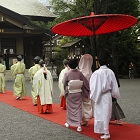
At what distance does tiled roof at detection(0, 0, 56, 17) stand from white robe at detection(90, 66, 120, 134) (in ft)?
78.5

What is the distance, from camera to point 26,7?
1185 inches

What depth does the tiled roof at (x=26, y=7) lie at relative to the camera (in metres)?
28.8

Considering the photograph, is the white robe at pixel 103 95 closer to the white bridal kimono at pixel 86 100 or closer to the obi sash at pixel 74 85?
the obi sash at pixel 74 85

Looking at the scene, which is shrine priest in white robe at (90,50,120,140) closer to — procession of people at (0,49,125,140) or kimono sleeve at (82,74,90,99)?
procession of people at (0,49,125,140)

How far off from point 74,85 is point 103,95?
3.38 ft

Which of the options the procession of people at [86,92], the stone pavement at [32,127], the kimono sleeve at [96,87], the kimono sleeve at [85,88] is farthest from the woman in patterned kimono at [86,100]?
the kimono sleeve at [96,87]

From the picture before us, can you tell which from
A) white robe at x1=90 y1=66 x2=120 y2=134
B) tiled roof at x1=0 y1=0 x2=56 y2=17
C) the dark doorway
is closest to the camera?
white robe at x1=90 y1=66 x2=120 y2=134

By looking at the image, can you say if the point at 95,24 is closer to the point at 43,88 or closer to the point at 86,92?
the point at 86,92

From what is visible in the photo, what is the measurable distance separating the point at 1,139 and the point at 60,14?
19362mm

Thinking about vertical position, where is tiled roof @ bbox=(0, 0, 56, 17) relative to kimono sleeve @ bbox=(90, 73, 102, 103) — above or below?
above

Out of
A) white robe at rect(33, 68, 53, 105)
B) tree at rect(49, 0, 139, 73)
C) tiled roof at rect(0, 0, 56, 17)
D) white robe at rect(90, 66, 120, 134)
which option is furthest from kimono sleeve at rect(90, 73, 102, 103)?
tiled roof at rect(0, 0, 56, 17)

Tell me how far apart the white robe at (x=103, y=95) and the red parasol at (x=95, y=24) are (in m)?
1.68

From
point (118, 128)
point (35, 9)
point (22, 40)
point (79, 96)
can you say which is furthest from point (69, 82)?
point (35, 9)

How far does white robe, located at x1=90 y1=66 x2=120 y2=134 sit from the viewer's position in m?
5.41
